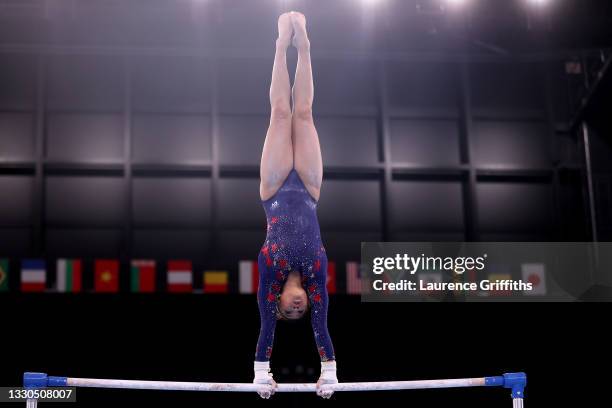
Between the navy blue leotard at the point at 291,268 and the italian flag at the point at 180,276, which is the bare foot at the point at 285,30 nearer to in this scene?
the navy blue leotard at the point at 291,268

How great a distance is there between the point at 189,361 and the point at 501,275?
15.4 feet

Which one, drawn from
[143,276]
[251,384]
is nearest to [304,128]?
[251,384]

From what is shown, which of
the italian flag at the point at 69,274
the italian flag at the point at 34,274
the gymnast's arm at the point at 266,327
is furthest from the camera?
the italian flag at the point at 69,274

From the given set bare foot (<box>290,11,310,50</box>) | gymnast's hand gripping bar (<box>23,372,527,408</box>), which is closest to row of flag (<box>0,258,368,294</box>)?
gymnast's hand gripping bar (<box>23,372,527,408</box>)

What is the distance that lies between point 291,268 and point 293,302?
26 centimetres

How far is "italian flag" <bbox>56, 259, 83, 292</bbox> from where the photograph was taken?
9.47 m

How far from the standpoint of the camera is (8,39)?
10.1m

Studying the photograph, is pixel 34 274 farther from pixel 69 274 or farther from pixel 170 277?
pixel 170 277

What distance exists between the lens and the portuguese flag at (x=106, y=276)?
9484mm

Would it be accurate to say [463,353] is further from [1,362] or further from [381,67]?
[1,362]

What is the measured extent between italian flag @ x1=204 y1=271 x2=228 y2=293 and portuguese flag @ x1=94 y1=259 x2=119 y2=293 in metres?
1.31

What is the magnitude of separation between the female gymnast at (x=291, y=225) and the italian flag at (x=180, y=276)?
4.88 meters

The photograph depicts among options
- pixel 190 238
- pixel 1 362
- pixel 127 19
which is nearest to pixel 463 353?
pixel 190 238

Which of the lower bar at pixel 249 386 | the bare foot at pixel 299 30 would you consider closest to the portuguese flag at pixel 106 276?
the lower bar at pixel 249 386
